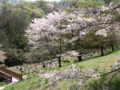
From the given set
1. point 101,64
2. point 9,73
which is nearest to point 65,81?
point 101,64

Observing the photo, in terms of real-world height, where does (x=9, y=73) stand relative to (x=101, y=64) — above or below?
below

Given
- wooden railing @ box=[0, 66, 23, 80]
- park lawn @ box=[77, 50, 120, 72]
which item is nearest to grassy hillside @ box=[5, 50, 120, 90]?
park lawn @ box=[77, 50, 120, 72]

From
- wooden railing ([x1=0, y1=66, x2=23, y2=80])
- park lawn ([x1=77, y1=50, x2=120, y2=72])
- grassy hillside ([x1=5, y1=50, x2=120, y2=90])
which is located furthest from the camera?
wooden railing ([x1=0, y1=66, x2=23, y2=80])

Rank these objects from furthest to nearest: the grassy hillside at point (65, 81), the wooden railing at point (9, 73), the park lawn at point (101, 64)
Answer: the wooden railing at point (9, 73) < the park lawn at point (101, 64) < the grassy hillside at point (65, 81)

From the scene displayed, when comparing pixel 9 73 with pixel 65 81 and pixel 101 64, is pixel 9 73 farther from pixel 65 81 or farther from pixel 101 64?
pixel 65 81

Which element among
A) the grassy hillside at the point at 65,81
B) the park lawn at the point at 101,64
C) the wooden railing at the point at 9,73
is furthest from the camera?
the wooden railing at the point at 9,73

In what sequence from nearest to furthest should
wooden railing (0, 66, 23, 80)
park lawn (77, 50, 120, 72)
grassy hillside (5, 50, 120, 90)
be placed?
grassy hillside (5, 50, 120, 90) → park lawn (77, 50, 120, 72) → wooden railing (0, 66, 23, 80)

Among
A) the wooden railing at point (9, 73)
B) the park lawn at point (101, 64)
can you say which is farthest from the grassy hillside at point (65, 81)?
the wooden railing at point (9, 73)

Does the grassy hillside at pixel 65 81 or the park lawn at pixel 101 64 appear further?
the park lawn at pixel 101 64

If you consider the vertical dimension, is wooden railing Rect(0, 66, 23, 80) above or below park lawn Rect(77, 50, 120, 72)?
below

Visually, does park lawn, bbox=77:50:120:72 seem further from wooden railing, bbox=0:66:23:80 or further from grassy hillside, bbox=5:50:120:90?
wooden railing, bbox=0:66:23:80

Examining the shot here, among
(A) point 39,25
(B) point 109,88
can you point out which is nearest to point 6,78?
(A) point 39,25

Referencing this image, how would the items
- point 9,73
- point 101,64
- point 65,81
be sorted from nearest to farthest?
point 65,81 < point 101,64 < point 9,73

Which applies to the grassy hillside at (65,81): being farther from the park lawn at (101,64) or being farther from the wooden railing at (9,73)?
the wooden railing at (9,73)
